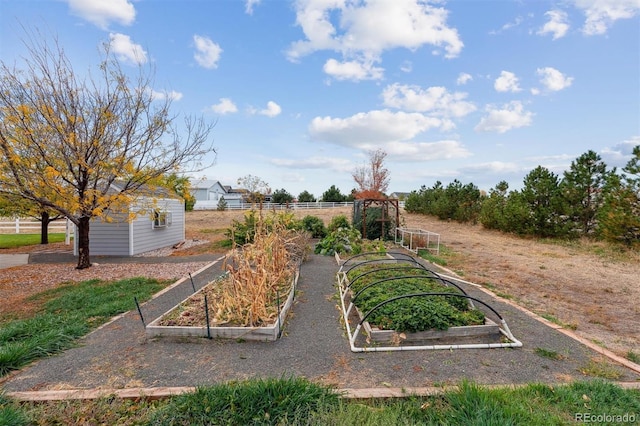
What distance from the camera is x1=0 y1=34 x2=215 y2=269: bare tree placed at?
6113mm

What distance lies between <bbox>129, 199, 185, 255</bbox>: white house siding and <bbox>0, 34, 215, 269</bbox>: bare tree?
2067 millimetres

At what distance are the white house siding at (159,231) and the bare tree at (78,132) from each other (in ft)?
6.78

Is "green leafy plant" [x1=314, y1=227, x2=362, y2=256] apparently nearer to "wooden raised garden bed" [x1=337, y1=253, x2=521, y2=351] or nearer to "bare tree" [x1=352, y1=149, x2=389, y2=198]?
"wooden raised garden bed" [x1=337, y1=253, x2=521, y2=351]

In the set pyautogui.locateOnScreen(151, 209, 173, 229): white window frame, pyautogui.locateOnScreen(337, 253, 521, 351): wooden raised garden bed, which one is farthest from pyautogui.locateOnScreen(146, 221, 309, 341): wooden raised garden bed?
pyautogui.locateOnScreen(151, 209, 173, 229): white window frame

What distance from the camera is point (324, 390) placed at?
7.76ft

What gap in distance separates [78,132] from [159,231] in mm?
5626

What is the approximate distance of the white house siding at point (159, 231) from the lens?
397 inches

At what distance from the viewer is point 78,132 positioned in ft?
21.4

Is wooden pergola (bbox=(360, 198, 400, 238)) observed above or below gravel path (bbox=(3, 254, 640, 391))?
above

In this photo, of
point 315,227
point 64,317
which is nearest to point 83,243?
point 64,317

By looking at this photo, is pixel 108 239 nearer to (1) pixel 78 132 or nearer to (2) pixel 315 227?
(1) pixel 78 132

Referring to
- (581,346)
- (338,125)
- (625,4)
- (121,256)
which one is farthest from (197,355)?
(338,125)

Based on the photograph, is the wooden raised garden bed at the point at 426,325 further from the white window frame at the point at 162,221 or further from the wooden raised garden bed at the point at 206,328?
the white window frame at the point at 162,221

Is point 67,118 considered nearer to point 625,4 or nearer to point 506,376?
point 506,376
